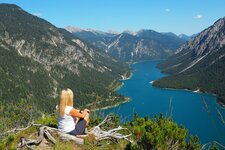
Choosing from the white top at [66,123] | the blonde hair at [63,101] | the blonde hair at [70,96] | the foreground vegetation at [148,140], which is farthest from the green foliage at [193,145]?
the blonde hair at [63,101]

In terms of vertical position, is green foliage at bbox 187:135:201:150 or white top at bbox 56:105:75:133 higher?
white top at bbox 56:105:75:133

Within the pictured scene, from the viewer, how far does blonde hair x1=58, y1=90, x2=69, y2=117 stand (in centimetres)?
1545

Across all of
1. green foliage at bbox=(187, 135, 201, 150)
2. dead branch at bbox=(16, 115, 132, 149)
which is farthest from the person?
green foliage at bbox=(187, 135, 201, 150)

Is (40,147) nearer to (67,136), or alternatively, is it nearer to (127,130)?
(67,136)

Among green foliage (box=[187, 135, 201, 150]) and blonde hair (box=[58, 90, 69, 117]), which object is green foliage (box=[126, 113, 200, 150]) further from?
blonde hair (box=[58, 90, 69, 117])

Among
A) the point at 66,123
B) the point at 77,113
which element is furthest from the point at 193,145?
the point at 66,123

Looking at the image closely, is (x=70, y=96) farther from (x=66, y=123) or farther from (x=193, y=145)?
(x=193, y=145)

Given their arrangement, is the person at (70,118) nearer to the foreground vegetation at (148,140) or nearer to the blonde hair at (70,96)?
the blonde hair at (70,96)

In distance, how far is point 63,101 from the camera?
15859 mm

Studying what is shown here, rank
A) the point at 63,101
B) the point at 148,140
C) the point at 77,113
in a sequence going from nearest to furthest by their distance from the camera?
the point at 148,140 < the point at 63,101 < the point at 77,113

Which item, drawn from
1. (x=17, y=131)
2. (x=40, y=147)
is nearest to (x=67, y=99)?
(x=40, y=147)

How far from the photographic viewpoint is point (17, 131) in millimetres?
18750

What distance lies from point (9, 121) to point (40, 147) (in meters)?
18.0

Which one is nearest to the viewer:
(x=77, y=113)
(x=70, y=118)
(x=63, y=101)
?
(x=63, y=101)
